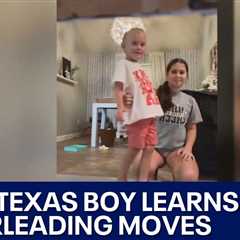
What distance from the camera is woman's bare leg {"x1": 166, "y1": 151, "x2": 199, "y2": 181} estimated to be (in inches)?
50.1

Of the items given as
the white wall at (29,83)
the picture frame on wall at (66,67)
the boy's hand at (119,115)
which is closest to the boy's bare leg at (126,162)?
the boy's hand at (119,115)

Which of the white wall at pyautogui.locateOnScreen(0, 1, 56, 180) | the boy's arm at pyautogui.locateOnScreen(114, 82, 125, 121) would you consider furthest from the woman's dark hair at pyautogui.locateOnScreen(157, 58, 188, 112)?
the white wall at pyautogui.locateOnScreen(0, 1, 56, 180)

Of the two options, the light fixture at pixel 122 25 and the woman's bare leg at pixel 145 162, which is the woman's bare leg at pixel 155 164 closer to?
the woman's bare leg at pixel 145 162

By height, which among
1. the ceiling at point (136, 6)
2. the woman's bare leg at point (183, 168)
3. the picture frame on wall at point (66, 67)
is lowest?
the woman's bare leg at point (183, 168)

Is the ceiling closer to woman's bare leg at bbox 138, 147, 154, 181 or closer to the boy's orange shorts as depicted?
the boy's orange shorts

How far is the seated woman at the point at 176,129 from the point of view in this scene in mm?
1273

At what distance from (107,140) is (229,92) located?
51cm

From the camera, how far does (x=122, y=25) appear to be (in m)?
1.26

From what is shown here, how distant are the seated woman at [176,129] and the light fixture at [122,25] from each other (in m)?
0.21

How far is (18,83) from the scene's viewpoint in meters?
1.29

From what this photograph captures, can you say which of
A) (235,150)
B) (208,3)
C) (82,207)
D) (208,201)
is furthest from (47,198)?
(208,3)

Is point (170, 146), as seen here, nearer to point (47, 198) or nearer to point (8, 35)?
point (47, 198)

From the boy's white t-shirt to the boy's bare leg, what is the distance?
0.50 feet

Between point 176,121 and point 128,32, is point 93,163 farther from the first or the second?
point 128,32
